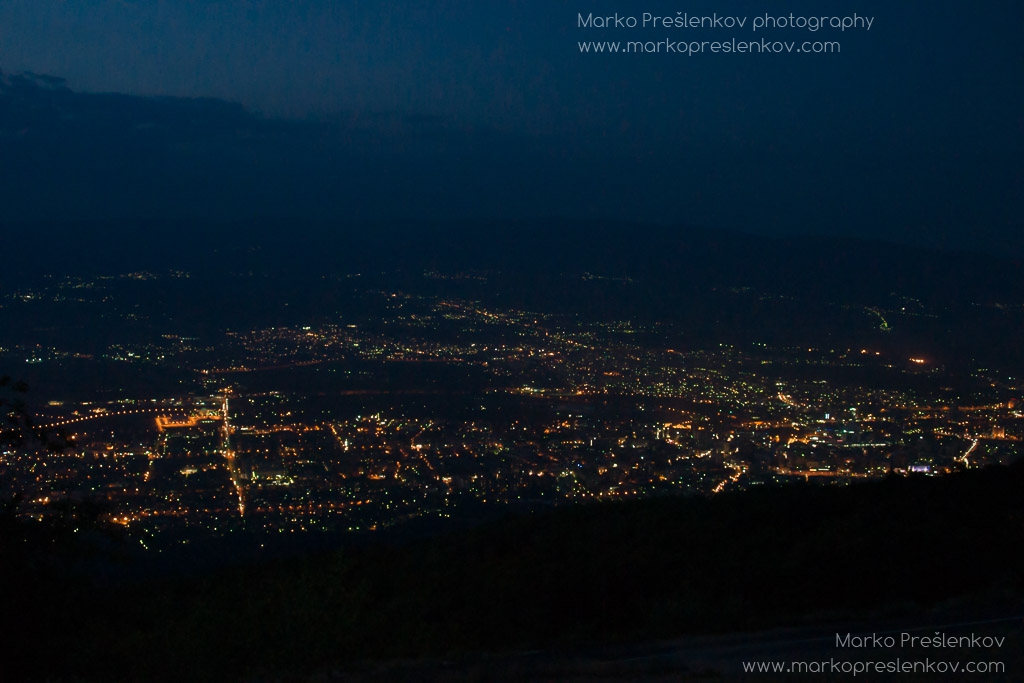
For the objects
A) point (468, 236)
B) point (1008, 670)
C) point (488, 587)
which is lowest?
point (488, 587)

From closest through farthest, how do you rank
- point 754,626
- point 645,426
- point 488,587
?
1. point 754,626
2. point 488,587
3. point 645,426

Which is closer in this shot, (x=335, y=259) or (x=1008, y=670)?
(x=1008, y=670)

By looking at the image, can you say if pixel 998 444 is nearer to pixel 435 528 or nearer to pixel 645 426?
pixel 645 426

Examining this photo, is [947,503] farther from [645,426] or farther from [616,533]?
[645,426]

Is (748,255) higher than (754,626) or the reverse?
higher

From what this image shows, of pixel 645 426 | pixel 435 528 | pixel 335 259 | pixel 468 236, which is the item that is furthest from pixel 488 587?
pixel 468 236

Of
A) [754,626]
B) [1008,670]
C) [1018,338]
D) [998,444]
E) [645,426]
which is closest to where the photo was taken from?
[1008,670]
